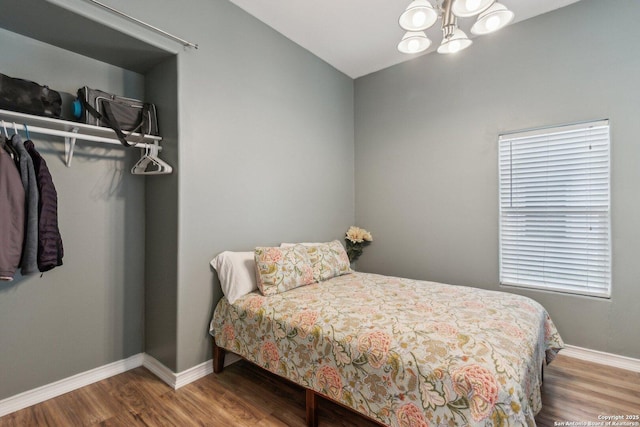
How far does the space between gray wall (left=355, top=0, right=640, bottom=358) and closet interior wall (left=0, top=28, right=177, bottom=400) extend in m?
2.38

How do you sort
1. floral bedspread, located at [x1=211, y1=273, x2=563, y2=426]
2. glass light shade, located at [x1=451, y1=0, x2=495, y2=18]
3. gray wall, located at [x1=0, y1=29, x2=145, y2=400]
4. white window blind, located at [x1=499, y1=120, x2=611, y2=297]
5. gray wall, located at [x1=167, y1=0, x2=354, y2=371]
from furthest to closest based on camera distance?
white window blind, located at [x1=499, y1=120, x2=611, y2=297] < gray wall, located at [x1=167, y1=0, x2=354, y2=371] < gray wall, located at [x1=0, y1=29, x2=145, y2=400] < glass light shade, located at [x1=451, y1=0, x2=495, y2=18] < floral bedspread, located at [x1=211, y1=273, x2=563, y2=426]

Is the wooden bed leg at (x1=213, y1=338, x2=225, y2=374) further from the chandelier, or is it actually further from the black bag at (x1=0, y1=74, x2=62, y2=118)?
the chandelier

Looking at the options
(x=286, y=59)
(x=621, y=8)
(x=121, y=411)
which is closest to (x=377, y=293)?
(x=121, y=411)

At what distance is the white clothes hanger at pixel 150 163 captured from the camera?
6.95 feet

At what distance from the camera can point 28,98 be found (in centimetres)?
172

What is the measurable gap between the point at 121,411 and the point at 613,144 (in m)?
4.00

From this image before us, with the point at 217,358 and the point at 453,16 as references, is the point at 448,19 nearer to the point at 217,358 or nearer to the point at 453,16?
the point at 453,16

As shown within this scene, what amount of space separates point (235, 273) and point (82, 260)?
1.07 m

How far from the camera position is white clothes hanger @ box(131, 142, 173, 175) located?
2117mm

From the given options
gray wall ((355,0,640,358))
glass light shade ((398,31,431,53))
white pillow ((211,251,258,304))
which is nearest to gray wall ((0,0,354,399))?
white pillow ((211,251,258,304))

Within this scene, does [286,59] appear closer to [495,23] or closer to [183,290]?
[495,23]

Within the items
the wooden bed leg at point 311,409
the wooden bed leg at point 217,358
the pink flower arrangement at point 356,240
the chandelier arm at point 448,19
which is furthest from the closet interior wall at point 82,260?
the pink flower arrangement at point 356,240

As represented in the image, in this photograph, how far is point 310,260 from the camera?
102 inches

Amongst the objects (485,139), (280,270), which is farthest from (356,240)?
(485,139)
